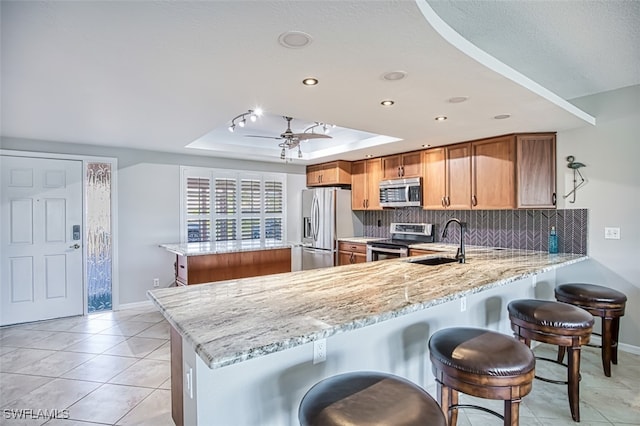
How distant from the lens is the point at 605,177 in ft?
11.0

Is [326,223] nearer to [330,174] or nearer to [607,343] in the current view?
[330,174]

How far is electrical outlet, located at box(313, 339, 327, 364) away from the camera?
1.67 meters

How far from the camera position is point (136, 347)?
11.1 ft

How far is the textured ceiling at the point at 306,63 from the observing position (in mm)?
1532

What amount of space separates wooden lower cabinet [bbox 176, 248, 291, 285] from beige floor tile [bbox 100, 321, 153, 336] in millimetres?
633

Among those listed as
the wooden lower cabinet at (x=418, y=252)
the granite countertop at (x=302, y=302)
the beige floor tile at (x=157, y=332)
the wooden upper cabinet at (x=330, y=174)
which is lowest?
the beige floor tile at (x=157, y=332)

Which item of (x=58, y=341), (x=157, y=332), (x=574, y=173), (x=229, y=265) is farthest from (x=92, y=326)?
(x=574, y=173)

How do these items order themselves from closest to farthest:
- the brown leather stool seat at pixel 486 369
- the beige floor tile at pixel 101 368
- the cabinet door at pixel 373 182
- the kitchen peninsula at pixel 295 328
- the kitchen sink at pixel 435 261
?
the kitchen peninsula at pixel 295 328 < the brown leather stool seat at pixel 486 369 < the beige floor tile at pixel 101 368 < the kitchen sink at pixel 435 261 < the cabinet door at pixel 373 182

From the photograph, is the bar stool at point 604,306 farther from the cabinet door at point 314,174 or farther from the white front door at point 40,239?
the white front door at point 40,239

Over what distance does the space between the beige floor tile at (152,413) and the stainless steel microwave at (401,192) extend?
378cm

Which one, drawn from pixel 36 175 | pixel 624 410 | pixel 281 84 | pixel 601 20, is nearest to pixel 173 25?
pixel 281 84

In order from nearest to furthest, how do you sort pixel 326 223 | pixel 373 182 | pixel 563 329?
1. pixel 563 329
2. pixel 373 182
3. pixel 326 223

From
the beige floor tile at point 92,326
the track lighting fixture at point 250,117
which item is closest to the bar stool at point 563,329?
the track lighting fixture at point 250,117

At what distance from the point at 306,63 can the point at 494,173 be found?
2.97 meters
